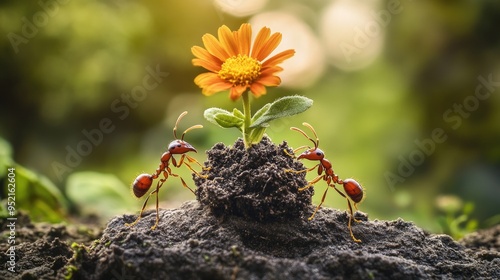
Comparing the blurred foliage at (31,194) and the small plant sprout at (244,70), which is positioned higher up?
the blurred foliage at (31,194)

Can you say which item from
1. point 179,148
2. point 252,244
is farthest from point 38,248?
point 252,244

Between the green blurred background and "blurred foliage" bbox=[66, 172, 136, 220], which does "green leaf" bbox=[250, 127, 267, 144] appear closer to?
"blurred foliage" bbox=[66, 172, 136, 220]

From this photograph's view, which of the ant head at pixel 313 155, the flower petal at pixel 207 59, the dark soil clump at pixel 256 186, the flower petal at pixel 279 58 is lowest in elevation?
the dark soil clump at pixel 256 186

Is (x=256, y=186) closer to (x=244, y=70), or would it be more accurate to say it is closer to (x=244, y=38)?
(x=244, y=70)

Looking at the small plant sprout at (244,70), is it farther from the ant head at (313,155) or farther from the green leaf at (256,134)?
the ant head at (313,155)

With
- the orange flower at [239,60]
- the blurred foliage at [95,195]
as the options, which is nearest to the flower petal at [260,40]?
the orange flower at [239,60]

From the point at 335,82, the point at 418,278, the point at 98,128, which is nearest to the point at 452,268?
the point at 418,278

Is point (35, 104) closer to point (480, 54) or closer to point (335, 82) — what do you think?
point (335, 82)
